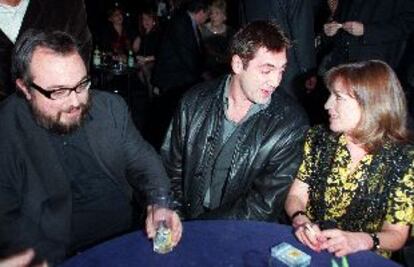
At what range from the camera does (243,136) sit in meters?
2.77

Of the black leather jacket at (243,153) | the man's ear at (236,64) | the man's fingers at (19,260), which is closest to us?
the man's fingers at (19,260)

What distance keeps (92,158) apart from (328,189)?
1296 mm

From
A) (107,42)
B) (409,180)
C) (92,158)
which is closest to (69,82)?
A: (92,158)

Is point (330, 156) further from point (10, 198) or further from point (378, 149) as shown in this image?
point (10, 198)

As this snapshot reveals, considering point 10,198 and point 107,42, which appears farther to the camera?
point 107,42

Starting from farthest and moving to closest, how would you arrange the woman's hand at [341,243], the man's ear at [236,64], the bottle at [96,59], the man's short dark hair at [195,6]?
the bottle at [96,59] < the man's short dark hair at [195,6] < the man's ear at [236,64] < the woman's hand at [341,243]

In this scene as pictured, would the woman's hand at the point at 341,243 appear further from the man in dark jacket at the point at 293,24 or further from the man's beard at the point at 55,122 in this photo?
the man in dark jacket at the point at 293,24

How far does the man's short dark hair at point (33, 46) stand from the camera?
228cm

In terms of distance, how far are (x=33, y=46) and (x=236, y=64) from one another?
119 cm

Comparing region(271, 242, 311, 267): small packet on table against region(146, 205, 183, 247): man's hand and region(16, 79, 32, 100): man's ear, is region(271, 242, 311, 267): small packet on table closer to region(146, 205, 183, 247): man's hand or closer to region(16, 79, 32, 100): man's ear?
region(146, 205, 183, 247): man's hand

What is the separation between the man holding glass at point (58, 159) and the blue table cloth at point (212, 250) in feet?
0.29

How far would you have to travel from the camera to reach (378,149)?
7.95ft

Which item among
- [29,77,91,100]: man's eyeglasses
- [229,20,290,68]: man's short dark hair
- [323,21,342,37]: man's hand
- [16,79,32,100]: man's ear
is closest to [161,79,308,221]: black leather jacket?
[229,20,290,68]: man's short dark hair

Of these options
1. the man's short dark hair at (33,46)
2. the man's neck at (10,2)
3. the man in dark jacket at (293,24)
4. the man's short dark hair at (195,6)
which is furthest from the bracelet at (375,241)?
the man's short dark hair at (195,6)
